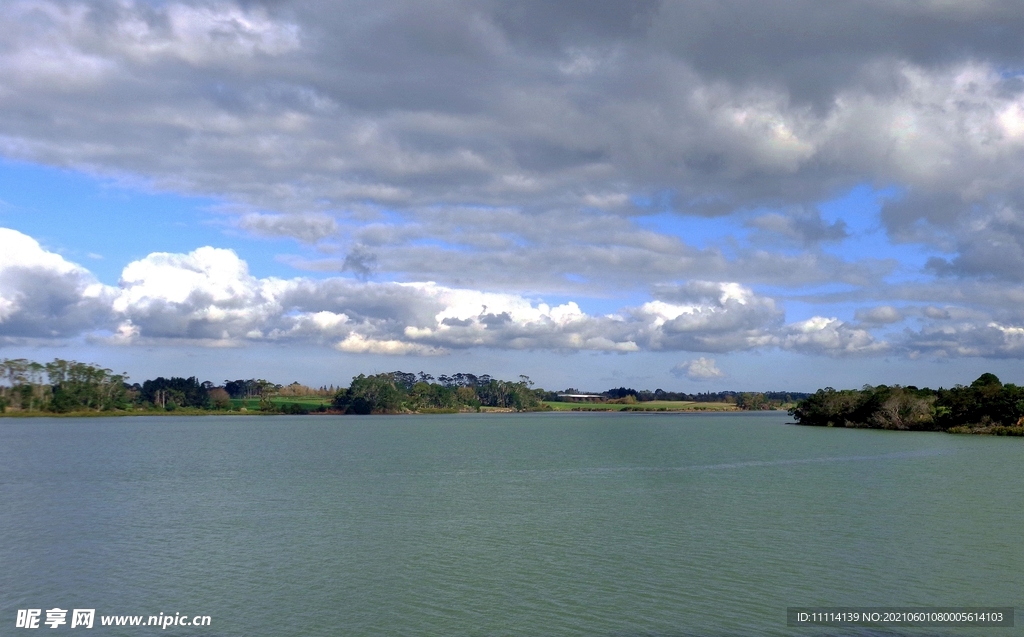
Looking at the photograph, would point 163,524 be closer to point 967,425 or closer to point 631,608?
point 631,608

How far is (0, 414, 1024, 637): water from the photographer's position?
75.8 feet

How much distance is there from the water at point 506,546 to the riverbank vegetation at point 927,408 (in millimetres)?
60809

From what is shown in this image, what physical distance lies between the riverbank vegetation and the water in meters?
60.8

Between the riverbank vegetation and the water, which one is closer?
the water

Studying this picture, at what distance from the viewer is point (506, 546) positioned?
31.7m

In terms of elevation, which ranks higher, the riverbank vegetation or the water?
the riverbank vegetation

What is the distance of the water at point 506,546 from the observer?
75.8 ft

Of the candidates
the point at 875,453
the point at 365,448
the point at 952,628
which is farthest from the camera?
the point at 365,448

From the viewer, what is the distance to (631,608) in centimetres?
2319

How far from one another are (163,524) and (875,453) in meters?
69.6

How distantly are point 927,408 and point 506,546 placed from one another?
12329 centimetres

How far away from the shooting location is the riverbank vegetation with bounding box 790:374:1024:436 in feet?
381

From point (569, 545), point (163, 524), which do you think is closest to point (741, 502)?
point (569, 545)

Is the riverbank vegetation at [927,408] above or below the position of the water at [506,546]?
above
